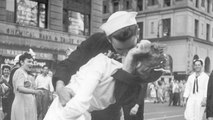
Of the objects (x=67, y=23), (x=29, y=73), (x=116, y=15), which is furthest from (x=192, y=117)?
(x=67, y=23)

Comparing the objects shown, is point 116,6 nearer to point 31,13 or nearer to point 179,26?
point 179,26

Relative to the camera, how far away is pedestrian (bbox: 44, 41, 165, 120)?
7.47ft

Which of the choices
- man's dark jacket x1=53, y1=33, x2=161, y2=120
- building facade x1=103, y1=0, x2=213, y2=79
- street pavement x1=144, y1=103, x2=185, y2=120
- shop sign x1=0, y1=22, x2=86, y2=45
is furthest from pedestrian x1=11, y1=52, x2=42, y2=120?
building facade x1=103, y1=0, x2=213, y2=79

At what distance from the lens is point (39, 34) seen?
2203cm

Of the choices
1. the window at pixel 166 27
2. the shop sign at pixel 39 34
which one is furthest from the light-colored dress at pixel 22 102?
the window at pixel 166 27

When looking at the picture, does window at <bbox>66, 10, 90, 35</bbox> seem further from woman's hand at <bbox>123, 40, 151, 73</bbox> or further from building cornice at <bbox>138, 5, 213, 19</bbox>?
building cornice at <bbox>138, 5, 213, 19</bbox>

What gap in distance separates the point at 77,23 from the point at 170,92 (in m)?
8.15

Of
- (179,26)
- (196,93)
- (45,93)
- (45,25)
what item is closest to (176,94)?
(45,25)

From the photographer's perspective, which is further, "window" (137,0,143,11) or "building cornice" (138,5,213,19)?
"window" (137,0,143,11)

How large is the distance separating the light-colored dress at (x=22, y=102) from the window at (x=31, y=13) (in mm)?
14561

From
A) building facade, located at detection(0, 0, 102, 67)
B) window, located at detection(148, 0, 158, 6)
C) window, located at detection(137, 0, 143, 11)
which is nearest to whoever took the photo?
building facade, located at detection(0, 0, 102, 67)

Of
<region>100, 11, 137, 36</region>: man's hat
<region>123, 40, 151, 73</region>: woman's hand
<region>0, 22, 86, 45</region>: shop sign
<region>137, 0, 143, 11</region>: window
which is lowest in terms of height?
<region>123, 40, 151, 73</region>: woman's hand

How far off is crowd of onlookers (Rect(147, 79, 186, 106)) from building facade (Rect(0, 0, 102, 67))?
22.7 ft

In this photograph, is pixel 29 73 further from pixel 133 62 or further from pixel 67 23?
pixel 67 23
